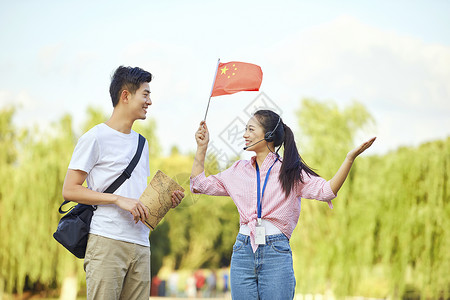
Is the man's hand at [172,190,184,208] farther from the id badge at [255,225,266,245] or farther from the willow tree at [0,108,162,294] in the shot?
the willow tree at [0,108,162,294]

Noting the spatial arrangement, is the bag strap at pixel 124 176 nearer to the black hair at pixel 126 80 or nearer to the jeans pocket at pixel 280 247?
the black hair at pixel 126 80

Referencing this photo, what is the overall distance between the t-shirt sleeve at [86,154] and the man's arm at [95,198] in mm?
39

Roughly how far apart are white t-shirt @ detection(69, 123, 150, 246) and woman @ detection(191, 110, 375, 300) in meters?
0.37

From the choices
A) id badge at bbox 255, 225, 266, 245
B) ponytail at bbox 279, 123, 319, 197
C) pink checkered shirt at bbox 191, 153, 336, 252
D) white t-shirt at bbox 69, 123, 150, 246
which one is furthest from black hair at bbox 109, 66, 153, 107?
id badge at bbox 255, 225, 266, 245

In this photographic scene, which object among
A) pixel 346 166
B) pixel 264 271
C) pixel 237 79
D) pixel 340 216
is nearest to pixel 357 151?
pixel 346 166

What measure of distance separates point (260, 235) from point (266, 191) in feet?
0.79

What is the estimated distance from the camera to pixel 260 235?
2.95 meters

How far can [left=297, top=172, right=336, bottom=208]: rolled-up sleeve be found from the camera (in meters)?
2.93

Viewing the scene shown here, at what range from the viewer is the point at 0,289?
14625 millimetres

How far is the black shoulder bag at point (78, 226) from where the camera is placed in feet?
9.53

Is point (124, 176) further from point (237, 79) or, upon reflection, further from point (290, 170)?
point (237, 79)

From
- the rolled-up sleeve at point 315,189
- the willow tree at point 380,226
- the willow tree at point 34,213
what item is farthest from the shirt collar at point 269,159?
the willow tree at point 34,213

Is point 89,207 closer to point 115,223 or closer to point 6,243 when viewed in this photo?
point 115,223

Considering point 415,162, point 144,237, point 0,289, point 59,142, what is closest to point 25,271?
point 0,289
